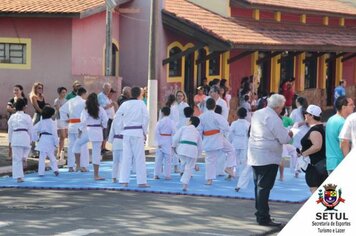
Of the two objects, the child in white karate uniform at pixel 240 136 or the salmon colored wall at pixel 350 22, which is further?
the salmon colored wall at pixel 350 22

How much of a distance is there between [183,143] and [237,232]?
13.6ft

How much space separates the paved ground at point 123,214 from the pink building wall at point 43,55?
10562 mm

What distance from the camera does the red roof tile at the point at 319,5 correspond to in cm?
3261

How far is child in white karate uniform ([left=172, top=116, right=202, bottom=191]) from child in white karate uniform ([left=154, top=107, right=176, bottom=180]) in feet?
3.35

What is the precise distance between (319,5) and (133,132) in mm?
22263

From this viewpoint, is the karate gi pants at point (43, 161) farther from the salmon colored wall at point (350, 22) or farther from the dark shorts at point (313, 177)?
the salmon colored wall at point (350, 22)

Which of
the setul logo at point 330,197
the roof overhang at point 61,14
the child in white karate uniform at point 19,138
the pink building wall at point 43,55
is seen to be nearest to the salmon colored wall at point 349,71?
the roof overhang at point 61,14

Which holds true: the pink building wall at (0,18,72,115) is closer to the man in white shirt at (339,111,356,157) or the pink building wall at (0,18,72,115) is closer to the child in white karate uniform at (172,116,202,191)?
the child in white karate uniform at (172,116,202,191)

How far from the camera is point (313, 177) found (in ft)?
40.7

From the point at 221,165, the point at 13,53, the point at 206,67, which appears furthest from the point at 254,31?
the point at 221,165

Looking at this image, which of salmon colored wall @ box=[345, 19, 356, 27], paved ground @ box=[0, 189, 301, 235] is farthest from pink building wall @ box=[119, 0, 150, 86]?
salmon colored wall @ box=[345, 19, 356, 27]

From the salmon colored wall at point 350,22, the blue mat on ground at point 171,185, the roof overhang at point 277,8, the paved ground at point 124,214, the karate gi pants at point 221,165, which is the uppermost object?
the salmon colored wall at point 350,22

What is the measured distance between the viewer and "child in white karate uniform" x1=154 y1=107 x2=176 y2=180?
17406mm

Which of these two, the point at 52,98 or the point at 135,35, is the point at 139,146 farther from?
the point at 135,35
